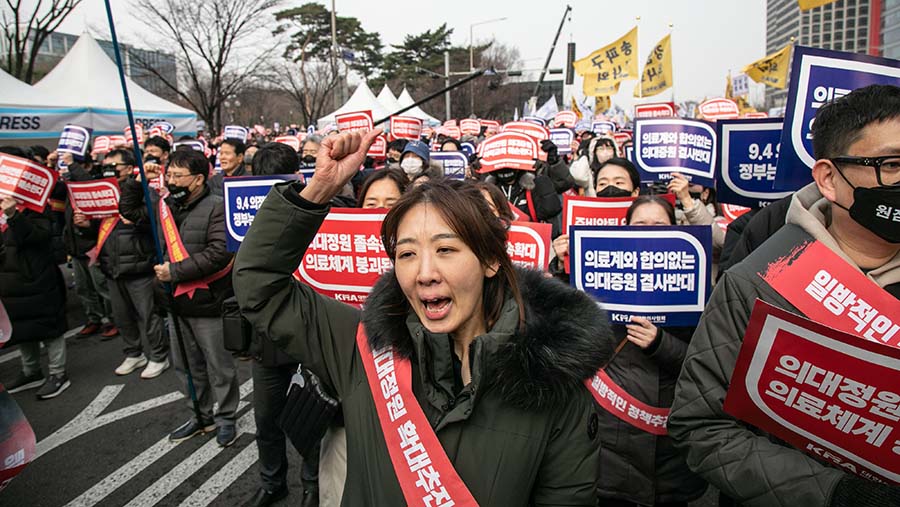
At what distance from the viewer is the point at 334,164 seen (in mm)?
1682

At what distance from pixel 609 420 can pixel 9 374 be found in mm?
6032

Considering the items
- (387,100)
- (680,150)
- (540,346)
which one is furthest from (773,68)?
(387,100)

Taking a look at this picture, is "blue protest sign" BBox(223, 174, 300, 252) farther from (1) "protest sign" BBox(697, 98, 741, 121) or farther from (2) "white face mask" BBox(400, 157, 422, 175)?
(1) "protest sign" BBox(697, 98, 741, 121)

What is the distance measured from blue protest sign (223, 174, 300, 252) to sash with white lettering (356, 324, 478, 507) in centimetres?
222

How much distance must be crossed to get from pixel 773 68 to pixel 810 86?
968cm

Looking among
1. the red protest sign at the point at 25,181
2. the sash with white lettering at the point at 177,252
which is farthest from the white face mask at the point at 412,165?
the red protest sign at the point at 25,181

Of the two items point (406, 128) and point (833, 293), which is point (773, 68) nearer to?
point (406, 128)

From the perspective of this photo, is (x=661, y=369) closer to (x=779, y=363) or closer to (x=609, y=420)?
(x=609, y=420)

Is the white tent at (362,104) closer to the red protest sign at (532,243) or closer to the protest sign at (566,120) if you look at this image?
the protest sign at (566,120)

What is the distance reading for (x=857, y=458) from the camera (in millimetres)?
1305

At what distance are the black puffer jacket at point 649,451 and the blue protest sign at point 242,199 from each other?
239 cm

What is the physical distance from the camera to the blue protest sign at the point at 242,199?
142 inches

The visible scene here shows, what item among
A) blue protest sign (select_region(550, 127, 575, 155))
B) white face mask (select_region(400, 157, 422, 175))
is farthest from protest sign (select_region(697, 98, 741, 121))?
white face mask (select_region(400, 157, 422, 175))

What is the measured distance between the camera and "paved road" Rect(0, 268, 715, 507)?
3.70 meters
